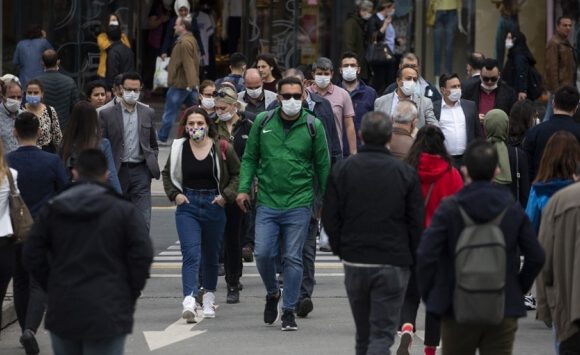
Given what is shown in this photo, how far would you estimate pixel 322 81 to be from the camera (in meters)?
14.2

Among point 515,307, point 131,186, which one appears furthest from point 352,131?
point 515,307

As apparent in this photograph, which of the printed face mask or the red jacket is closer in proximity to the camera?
the red jacket

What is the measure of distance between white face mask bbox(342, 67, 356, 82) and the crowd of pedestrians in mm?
55

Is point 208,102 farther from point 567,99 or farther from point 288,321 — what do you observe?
point 567,99

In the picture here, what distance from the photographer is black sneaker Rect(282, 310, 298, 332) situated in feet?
37.4

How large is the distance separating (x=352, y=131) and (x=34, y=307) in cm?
450

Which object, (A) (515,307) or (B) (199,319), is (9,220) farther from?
(A) (515,307)

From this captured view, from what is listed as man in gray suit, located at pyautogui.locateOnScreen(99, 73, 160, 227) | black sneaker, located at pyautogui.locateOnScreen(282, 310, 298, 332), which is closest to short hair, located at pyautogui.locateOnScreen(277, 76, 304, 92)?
black sneaker, located at pyautogui.locateOnScreen(282, 310, 298, 332)

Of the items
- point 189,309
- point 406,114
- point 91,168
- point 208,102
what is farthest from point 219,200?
point 91,168

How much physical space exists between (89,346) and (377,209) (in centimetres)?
214

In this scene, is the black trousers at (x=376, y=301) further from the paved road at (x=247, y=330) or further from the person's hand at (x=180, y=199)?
the person's hand at (x=180, y=199)

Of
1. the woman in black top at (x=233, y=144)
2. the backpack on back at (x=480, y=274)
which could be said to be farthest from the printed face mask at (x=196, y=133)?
the backpack on back at (x=480, y=274)

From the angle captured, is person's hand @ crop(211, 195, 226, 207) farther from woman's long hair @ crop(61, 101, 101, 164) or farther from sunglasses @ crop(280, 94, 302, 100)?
woman's long hair @ crop(61, 101, 101, 164)

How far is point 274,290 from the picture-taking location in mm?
11617
